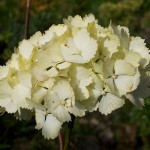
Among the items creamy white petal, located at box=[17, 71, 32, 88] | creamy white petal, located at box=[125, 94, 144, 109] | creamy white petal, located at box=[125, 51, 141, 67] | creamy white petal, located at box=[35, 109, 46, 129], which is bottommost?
creamy white petal, located at box=[35, 109, 46, 129]

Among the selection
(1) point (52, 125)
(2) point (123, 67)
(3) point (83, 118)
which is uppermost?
(3) point (83, 118)

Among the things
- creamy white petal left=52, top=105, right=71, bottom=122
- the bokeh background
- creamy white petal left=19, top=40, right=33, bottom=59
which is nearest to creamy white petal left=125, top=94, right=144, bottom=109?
creamy white petal left=52, top=105, right=71, bottom=122

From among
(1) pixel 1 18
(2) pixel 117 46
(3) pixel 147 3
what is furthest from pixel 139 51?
(1) pixel 1 18

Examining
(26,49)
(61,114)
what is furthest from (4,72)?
(61,114)

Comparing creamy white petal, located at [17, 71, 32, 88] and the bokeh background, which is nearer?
creamy white petal, located at [17, 71, 32, 88]

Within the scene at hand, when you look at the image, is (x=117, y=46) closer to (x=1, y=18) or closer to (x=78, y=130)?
(x=78, y=130)

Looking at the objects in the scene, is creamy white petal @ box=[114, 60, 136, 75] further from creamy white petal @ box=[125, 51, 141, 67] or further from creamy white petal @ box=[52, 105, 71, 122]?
creamy white petal @ box=[52, 105, 71, 122]

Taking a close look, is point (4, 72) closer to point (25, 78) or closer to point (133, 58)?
point (25, 78)
